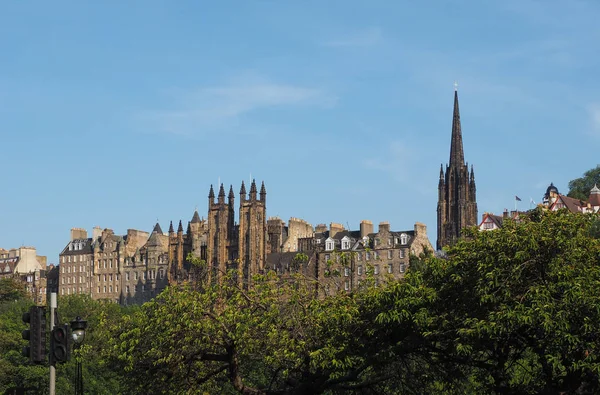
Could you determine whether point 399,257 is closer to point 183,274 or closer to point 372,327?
point 183,274

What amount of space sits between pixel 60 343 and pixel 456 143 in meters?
155

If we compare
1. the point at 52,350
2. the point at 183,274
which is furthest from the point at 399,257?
the point at 52,350

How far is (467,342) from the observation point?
38.5m

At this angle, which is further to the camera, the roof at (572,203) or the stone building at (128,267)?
the stone building at (128,267)

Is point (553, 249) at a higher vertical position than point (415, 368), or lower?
higher

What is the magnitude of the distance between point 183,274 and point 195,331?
125703 mm

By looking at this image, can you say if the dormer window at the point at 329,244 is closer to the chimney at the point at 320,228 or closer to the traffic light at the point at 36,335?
the chimney at the point at 320,228

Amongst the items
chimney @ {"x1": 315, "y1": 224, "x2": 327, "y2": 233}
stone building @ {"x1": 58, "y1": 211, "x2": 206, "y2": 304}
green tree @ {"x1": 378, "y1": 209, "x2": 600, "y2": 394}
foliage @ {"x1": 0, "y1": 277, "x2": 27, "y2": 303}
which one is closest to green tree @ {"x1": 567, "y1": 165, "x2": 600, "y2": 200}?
chimney @ {"x1": 315, "y1": 224, "x2": 327, "y2": 233}

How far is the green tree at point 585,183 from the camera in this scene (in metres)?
185

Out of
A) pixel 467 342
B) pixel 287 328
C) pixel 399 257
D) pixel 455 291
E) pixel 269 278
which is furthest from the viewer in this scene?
pixel 399 257

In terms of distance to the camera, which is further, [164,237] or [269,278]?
[164,237]

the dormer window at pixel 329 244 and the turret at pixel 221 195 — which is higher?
the turret at pixel 221 195

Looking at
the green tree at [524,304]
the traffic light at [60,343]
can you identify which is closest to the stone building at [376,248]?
the green tree at [524,304]

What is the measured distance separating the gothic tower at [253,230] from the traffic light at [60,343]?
12970 centimetres
